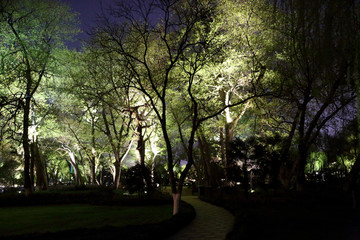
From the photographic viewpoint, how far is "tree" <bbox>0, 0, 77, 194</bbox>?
706 inches

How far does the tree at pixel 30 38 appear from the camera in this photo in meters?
17.9

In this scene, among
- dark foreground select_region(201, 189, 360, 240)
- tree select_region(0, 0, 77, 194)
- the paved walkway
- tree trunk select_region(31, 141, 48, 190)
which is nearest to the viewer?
dark foreground select_region(201, 189, 360, 240)

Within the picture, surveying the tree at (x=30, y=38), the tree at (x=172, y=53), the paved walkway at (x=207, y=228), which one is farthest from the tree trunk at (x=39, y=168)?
the paved walkway at (x=207, y=228)

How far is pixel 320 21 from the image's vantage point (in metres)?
7.08

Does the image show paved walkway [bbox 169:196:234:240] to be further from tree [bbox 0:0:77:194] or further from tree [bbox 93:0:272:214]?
tree [bbox 0:0:77:194]

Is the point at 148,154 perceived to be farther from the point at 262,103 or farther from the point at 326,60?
the point at 326,60

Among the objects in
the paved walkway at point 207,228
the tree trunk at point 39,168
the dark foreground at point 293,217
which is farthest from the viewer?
the tree trunk at point 39,168

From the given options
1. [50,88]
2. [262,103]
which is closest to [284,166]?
[262,103]

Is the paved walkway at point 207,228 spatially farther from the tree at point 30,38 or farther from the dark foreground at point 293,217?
the tree at point 30,38

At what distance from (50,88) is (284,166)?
1662cm

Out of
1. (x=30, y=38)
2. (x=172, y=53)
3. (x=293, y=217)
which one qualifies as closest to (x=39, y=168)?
(x=30, y=38)

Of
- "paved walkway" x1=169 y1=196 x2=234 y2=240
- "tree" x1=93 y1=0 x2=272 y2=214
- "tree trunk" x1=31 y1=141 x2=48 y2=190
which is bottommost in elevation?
"paved walkway" x1=169 y1=196 x2=234 y2=240

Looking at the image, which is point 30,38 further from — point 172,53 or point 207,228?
point 207,228

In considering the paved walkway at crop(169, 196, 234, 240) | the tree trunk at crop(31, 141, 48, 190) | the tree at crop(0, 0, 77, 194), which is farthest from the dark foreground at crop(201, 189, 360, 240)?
the tree trunk at crop(31, 141, 48, 190)
